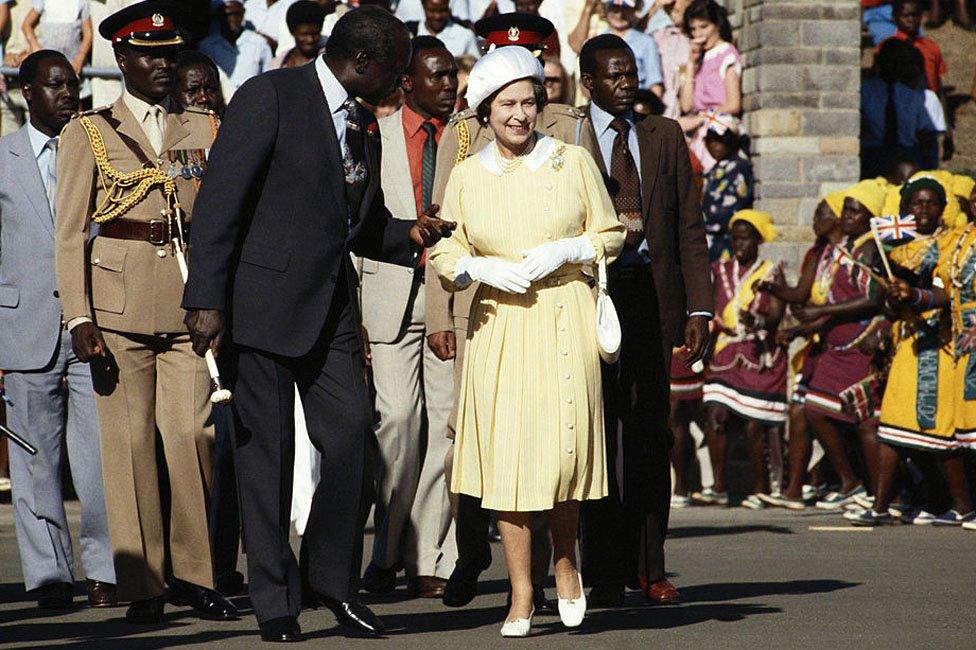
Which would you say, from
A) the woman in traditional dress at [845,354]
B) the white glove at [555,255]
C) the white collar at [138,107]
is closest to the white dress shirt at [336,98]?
the white glove at [555,255]

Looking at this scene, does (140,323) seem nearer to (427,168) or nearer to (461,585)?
(461,585)

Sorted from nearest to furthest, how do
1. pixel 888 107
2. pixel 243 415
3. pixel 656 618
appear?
1. pixel 243 415
2. pixel 656 618
3. pixel 888 107

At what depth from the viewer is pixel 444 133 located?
29.2 ft

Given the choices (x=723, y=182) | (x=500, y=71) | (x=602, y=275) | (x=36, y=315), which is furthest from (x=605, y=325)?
(x=723, y=182)

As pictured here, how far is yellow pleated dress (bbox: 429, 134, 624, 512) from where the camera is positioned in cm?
744

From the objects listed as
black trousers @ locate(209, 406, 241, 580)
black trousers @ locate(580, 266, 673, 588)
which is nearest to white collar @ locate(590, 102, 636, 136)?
black trousers @ locate(580, 266, 673, 588)

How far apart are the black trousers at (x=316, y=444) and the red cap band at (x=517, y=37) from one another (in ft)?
6.68

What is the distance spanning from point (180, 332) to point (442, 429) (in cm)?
175

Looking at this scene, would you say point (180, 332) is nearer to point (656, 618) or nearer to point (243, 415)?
point (243, 415)

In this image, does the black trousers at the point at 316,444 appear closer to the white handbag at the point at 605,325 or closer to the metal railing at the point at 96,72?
the white handbag at the point at 605,325

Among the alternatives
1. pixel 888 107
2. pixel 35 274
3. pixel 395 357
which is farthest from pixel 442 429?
pixel 888 107

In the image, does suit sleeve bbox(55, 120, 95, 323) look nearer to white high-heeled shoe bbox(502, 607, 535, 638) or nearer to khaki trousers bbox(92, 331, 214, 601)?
khaki trousers bbox(92, 331, 214, 601)

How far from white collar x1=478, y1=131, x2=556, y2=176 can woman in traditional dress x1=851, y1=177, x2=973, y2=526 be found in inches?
218

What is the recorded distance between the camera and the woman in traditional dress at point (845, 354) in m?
13.8
